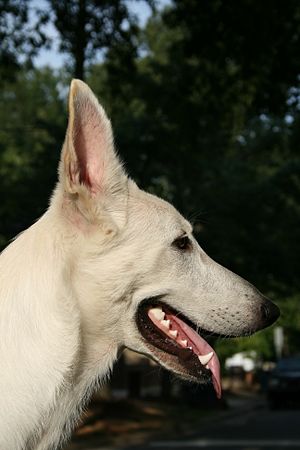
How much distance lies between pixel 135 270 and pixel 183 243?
27 centimetres

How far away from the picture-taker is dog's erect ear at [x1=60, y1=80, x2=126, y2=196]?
3430 mm

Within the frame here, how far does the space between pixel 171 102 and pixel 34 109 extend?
5713 centimetres

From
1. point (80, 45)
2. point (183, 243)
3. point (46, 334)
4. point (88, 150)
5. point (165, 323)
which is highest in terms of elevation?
point (80, 45)

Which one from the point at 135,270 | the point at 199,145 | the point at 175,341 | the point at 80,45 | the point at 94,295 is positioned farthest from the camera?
the point at 199,145

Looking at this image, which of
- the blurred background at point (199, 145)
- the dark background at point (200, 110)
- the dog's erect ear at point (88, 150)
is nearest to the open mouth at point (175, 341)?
the dog's erect ear at point (88, 150)

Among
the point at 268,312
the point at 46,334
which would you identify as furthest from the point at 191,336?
the point at 46,334

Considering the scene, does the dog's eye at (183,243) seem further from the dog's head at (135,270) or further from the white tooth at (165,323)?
the white tooth at (165,323)

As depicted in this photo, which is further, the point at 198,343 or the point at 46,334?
the point at 198,343

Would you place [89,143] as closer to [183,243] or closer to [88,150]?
[88,150]

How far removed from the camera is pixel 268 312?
4.01m

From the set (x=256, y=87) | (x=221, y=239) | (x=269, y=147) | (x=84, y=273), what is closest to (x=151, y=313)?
(x=84, y=273)

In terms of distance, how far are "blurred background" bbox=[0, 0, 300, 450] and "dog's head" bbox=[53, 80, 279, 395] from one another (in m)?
4.09

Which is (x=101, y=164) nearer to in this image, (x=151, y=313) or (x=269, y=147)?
(x=151, y=313)

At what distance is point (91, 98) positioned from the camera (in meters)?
3.48
